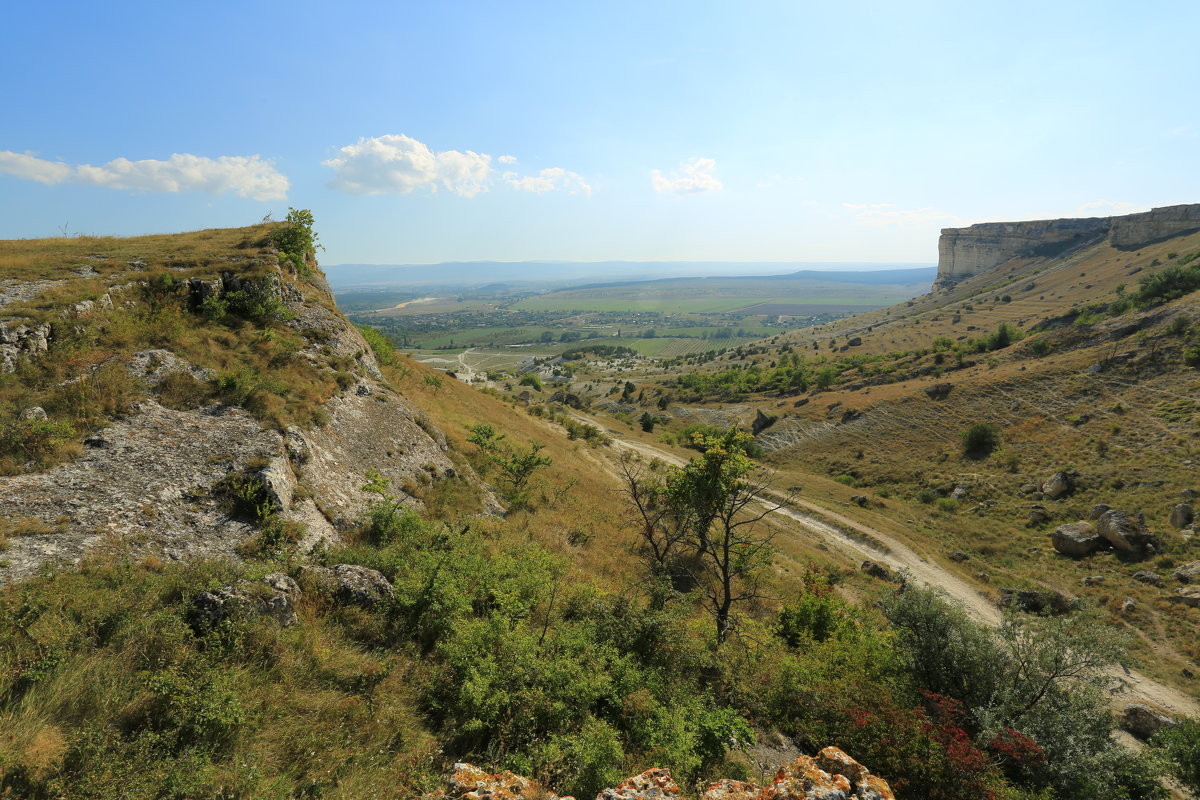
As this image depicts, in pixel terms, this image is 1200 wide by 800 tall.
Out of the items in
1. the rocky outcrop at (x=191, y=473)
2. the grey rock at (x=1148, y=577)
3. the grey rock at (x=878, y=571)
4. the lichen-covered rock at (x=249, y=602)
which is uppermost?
the rocky outcrop at (x=191, y=473)

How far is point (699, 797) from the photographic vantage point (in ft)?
20.6

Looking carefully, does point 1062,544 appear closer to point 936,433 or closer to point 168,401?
point 936,433

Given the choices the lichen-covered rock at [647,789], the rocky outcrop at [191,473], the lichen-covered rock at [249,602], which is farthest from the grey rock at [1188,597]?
the lichen-covered rock at [249,602]

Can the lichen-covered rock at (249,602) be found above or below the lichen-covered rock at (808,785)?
above

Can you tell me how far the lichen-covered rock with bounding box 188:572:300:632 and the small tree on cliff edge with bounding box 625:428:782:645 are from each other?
8.95 meters

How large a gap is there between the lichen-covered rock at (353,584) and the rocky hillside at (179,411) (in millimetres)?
1544

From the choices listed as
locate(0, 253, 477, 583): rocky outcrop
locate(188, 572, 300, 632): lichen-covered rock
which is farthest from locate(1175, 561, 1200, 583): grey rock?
locate(188, 572, 300, 632): lichen-covered rock

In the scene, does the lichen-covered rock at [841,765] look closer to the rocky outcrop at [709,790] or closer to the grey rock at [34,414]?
the rocky outcrop at [709,790]

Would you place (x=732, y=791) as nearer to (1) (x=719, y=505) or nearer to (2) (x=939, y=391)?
(1) (x=719, y=505)

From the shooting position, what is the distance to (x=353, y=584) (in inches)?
343

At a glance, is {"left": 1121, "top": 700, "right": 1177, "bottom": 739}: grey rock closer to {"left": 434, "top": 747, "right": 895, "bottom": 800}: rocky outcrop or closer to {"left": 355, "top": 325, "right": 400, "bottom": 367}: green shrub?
{"left": 434, "top": 747, "right": 895, "bottom": 800}: rocky outcrop

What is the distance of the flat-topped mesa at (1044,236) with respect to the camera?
107 m

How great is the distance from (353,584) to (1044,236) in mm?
203312

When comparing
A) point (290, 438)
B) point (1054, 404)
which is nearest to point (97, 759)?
point (290, 438)
